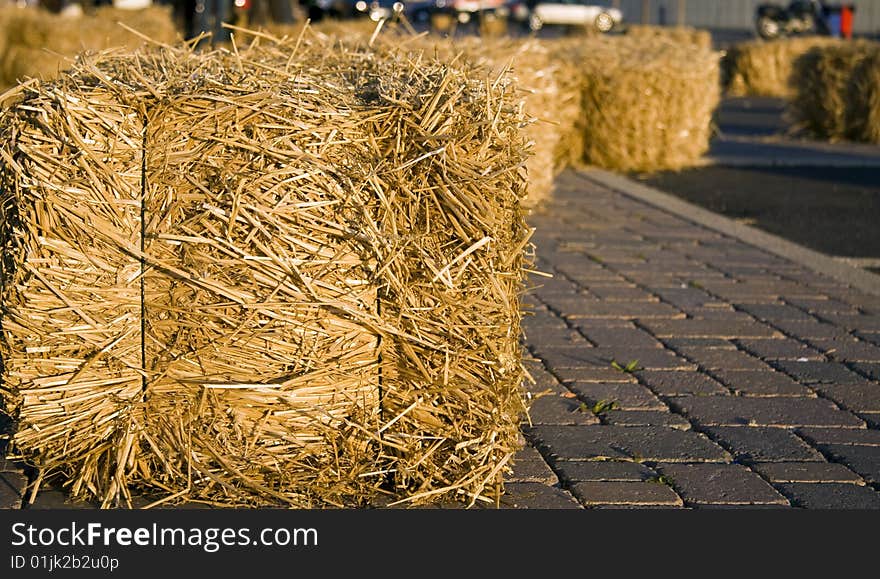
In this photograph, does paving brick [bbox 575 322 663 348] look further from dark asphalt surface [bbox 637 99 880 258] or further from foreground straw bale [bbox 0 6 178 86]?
foreground straw bale [bbox 0 6 178 86]

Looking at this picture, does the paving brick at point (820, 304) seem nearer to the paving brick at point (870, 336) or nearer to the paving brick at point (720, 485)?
the paving brick at point (870, 336)

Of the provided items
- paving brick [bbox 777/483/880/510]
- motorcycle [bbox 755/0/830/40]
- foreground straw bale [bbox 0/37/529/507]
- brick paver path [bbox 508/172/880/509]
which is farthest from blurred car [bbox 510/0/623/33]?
foreground straw bale [bbox 0/37/529/507]

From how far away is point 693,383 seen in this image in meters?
5.75

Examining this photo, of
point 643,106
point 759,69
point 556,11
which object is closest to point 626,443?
point 643,106

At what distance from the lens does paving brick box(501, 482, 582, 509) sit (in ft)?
14.1

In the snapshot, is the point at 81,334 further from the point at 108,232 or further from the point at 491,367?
the point at 491,367

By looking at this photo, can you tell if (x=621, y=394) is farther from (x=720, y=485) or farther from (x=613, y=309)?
(x=613, y=309)

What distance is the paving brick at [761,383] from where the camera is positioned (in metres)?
5.64

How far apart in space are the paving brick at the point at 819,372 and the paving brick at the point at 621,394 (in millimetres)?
790

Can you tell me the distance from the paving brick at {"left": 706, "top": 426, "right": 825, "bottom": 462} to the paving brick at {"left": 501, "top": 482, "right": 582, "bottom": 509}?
2.66 ft

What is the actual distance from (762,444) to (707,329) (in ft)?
5.85

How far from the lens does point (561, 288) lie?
7.55 meters

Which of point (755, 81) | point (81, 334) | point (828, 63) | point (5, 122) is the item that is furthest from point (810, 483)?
point (755, 81)

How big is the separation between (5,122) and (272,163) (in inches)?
37.8
